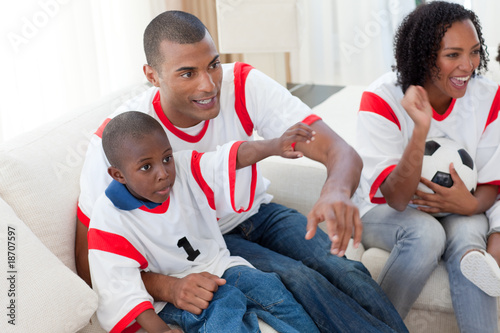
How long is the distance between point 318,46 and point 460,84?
7.89 feet

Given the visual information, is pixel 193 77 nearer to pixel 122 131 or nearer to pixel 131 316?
pixel 122 131

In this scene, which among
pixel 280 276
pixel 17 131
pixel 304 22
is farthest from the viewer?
pixel 304 22

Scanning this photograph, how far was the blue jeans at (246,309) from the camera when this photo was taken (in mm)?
1306

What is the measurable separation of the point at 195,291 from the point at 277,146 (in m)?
0.38

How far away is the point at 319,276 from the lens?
4.85ft

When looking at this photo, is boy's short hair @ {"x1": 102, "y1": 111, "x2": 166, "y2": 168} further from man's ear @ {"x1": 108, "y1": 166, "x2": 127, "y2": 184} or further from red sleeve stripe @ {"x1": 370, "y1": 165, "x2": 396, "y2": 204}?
red sleeve stripe @ {"x1": 370, "y1": 165, "x2": 396, "y2": 204}

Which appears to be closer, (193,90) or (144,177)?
(144,177)

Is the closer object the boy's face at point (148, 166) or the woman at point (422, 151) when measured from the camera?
the boy's face at point (148, 166)

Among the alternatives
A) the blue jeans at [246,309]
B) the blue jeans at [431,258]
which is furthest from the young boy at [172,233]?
the blue jeans at [431,258]

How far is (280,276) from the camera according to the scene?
1.49m

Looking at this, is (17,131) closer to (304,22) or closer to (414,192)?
(414,192)

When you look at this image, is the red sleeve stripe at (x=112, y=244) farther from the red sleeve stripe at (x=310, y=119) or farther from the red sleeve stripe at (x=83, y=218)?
the red sleeve stripe at (x=310, y=119)

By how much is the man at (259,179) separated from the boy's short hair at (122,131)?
0.26 ft

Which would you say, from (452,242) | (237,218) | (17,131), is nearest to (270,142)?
(237,218)
